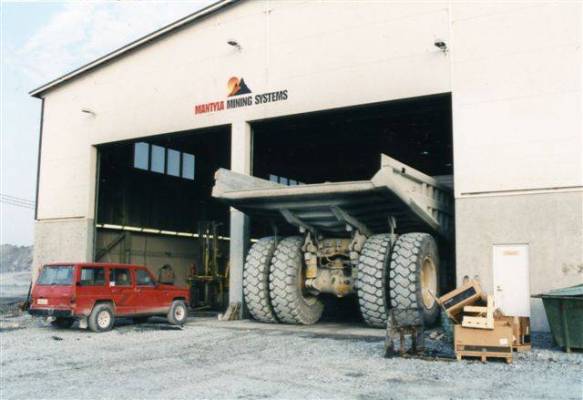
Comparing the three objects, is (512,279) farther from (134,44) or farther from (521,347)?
(134,44)

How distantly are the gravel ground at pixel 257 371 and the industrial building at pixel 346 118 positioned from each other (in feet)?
9.16

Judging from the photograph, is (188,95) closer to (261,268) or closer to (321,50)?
(321,50)

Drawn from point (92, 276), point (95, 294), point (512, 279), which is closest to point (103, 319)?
point (95, 294)

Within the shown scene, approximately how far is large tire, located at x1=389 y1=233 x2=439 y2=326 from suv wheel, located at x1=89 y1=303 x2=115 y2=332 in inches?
244

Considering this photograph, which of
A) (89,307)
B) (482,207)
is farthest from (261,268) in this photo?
(482,207)

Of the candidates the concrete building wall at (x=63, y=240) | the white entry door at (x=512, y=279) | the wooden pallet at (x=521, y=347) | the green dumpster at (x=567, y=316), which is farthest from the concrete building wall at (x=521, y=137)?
the concrete building wall at (x=63, y=240)

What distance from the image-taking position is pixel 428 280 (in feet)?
42.8

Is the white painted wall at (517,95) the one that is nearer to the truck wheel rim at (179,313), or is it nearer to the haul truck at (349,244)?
the haul truck at (349,244)

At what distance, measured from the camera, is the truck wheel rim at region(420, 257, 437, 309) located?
1265cm

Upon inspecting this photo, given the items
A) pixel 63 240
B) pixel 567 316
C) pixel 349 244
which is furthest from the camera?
pixel 63 240

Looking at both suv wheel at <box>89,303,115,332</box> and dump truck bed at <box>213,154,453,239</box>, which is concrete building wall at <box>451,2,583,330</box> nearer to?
dump truck bed at <box>213,154,453,239</box>

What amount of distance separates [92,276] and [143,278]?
1.52 m

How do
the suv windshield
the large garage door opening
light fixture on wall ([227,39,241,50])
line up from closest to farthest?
the suv windshield, the large garage door opening, light fixture on wall ([227,39,241,50])

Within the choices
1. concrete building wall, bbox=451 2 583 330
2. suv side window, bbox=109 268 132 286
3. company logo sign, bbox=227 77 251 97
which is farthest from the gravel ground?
company logo sign, bbox=227 77 251 97
